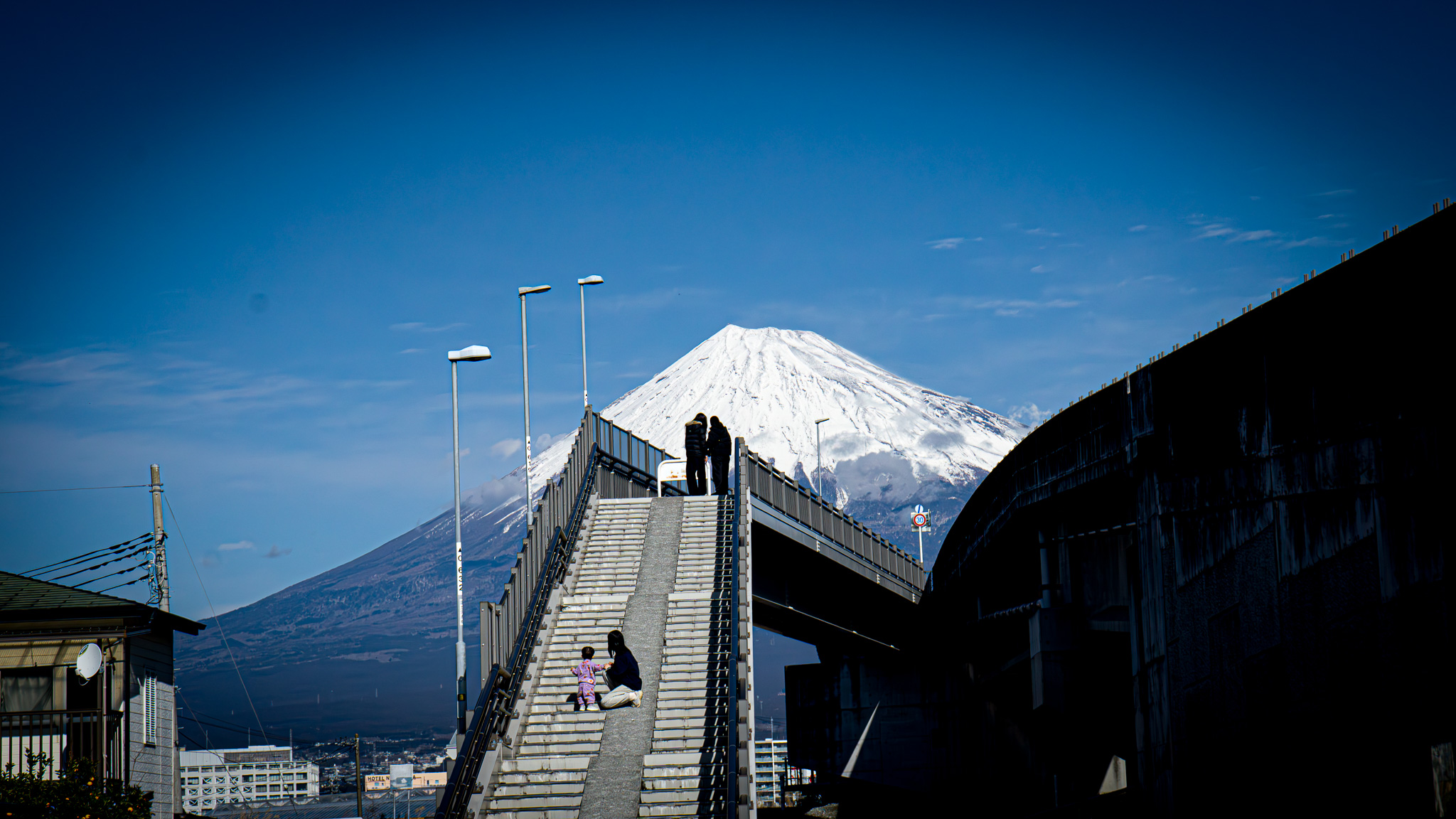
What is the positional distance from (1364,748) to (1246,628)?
2.87 m

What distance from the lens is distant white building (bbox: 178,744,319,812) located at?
164625mm

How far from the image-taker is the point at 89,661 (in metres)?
21.5

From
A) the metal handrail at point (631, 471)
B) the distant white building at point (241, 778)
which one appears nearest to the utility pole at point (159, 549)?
the metal handrail at point (631, 471)

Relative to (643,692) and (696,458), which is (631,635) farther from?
(696,458)

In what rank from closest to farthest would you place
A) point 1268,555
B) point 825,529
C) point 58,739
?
point 1268,555
point 58,739
point 825,529

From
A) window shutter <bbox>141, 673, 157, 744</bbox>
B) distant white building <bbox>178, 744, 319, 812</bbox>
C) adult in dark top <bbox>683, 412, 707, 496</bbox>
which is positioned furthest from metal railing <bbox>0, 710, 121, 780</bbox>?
distant white building <bbox>178, 744, 319, 812</bbox>

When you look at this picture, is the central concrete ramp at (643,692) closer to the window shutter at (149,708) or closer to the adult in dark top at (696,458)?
the adult in dark top at (696,458)

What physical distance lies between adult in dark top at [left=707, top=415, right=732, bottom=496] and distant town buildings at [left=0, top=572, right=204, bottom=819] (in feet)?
39.8

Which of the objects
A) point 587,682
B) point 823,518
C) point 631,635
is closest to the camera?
point 587,682

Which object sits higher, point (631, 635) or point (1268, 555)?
point (1268, 555)

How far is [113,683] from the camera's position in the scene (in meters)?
22.4

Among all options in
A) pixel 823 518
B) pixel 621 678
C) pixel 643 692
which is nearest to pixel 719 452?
pixel 823 518

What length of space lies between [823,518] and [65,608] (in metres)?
18.7

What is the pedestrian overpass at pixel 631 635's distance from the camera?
1712cm
